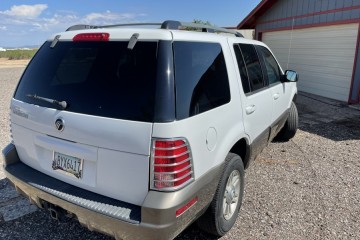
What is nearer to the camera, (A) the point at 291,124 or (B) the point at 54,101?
(B) the point at 54,101

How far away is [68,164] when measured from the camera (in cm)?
240

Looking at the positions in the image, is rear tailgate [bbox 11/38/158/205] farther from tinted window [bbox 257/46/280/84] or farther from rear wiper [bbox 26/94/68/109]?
tinted window [bbox 257/46/280/84]

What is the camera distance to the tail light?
2055 millimetres

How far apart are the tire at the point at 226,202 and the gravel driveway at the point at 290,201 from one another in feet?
0.63

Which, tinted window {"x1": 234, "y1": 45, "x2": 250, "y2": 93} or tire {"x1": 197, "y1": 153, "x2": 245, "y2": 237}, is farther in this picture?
tinted window {"x1": 234, "y1": 45, "x2": 250, "y2": 93}

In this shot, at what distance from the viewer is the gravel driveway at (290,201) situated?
10.2 ft

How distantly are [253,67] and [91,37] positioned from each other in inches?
78.6

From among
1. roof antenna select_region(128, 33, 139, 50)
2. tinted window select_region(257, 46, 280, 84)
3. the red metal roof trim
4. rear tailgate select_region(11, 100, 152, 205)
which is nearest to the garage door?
the red metal roof trim

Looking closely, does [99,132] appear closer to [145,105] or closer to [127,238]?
[145,105]

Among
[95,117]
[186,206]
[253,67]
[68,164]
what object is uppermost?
[253,67]

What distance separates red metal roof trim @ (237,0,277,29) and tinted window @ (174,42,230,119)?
38.8 feet

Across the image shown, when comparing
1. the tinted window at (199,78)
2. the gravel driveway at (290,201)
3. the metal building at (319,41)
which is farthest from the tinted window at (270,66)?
the metal building at (319,41)

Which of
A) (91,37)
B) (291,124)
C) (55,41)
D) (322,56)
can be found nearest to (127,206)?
(91,37)

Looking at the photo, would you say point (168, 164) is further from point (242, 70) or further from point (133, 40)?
point (242, 70)
